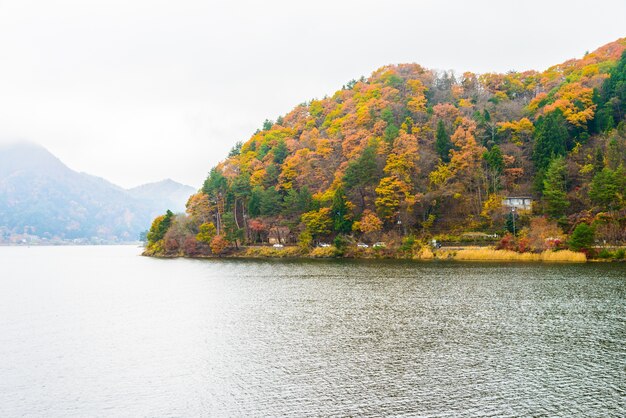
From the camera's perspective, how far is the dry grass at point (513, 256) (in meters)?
49.8

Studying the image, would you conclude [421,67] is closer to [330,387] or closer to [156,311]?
[156,311]

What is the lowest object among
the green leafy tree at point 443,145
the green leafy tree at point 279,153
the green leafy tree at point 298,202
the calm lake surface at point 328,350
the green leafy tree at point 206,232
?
the calm lake surface at point 328,350

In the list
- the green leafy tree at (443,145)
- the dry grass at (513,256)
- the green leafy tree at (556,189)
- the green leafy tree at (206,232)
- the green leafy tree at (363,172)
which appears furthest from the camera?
the green leafy tree at (206,232)

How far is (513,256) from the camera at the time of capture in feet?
174

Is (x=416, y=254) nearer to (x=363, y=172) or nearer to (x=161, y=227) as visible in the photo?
(x=363, y=172)

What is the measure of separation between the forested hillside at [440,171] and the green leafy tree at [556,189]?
147mm

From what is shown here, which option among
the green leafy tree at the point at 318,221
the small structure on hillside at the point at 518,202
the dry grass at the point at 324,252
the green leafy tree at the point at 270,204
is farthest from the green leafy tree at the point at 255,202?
the small structure on hillside at the point at 518,202

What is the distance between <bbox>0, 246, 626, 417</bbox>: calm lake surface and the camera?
13.9 metres

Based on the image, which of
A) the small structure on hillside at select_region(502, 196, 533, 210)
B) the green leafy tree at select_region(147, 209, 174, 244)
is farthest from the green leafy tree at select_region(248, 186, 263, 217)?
the small structure on hillside at select_region(502, 196, 533, 210)

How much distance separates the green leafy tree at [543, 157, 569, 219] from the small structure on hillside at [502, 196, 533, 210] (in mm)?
3346

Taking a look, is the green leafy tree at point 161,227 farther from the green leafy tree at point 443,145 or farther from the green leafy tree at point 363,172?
the green leafy tree at point 443,145

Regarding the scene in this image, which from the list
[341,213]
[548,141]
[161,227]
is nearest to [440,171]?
[548,141]

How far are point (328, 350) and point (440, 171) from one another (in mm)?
50668

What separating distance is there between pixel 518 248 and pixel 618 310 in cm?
2974
